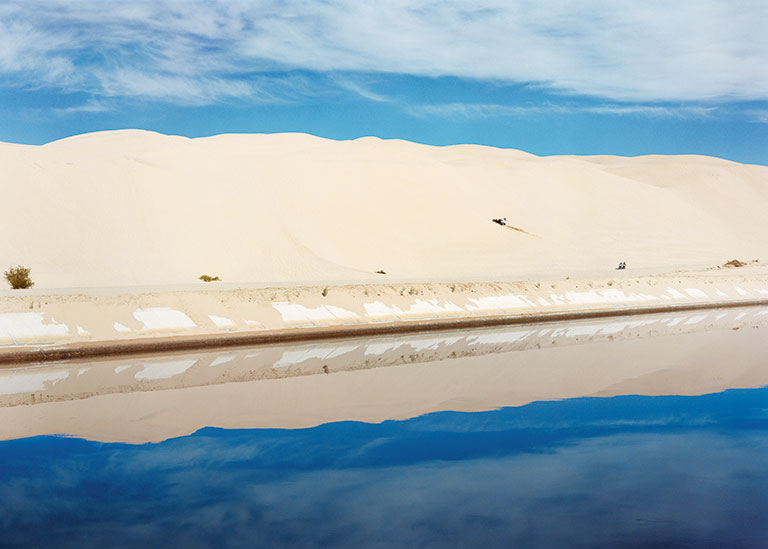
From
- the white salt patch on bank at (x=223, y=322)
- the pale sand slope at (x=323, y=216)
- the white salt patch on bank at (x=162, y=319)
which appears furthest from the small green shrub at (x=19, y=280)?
the white salt patch on bank at (x=223, y=322)

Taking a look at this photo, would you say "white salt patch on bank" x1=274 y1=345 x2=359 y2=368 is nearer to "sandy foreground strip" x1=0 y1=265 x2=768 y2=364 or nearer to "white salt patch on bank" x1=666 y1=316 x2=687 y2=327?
"sandy foreground strip" x1=0 y1=265 x2=768 y2=364

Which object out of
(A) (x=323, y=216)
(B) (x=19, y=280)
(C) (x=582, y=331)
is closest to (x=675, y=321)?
(C) (x=582, y=331)

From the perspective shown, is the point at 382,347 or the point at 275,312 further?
the point at 275,312

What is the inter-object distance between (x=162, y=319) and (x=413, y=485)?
1048 centimetres

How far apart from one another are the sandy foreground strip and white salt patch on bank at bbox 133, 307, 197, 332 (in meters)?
0.02

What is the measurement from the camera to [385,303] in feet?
66.4

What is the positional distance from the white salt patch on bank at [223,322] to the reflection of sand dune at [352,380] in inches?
47.4

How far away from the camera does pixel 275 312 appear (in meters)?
18.4

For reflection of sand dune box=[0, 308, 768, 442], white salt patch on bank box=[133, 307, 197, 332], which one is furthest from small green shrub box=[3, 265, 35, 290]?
reflection of sand dune box=[0, 308, 768, 442]

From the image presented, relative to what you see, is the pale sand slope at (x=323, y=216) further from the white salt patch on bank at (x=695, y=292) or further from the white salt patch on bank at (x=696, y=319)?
the white salt patch on bank at (x=696, y=319)

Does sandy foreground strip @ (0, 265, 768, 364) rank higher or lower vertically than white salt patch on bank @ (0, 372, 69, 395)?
higher

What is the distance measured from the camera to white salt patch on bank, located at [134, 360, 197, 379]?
13.2 meters

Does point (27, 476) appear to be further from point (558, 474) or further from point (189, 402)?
point (558, 474)

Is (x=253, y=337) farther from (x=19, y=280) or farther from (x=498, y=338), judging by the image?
(x=19, y=280)
